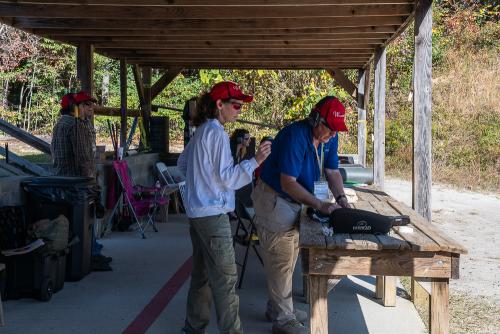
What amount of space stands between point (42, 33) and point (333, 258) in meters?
6.52

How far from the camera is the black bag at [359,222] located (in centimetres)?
390

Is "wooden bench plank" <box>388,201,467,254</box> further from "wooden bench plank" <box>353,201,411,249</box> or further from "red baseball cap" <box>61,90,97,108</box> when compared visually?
"red baseball cap" <box>61,90,97,108</box>

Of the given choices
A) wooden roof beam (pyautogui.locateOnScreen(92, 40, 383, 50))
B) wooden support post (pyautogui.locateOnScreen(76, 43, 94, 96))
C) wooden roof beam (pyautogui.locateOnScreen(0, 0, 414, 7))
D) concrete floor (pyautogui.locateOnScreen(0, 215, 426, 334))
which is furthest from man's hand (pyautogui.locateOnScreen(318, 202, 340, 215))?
wooden roof beam (pyautogui.locateOnScreen(92, 40, 383, 50))

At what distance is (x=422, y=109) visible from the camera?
6.23 meters

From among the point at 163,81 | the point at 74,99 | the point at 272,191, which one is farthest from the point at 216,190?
the point at 163,81

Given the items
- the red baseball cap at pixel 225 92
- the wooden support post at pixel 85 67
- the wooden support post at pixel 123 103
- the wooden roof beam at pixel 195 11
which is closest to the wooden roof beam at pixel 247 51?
the wooden support post at pixel 123 103

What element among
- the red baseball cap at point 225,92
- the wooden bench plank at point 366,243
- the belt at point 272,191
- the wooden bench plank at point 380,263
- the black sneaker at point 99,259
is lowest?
the black sneaker at point 99,259

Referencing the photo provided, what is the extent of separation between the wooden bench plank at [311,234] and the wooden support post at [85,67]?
555 cm

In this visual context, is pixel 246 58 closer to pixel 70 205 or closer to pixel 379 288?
pixel 70 205

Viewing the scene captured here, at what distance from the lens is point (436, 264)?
12.3 feet

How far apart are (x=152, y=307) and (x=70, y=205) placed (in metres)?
1.35

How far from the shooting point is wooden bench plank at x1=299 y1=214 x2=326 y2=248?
3707 millimetres

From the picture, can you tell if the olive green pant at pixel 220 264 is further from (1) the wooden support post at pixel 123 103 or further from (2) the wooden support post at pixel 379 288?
(1) the wooden support post at pixel 123 103

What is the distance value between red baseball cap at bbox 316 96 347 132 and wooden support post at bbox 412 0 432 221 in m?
2.01
